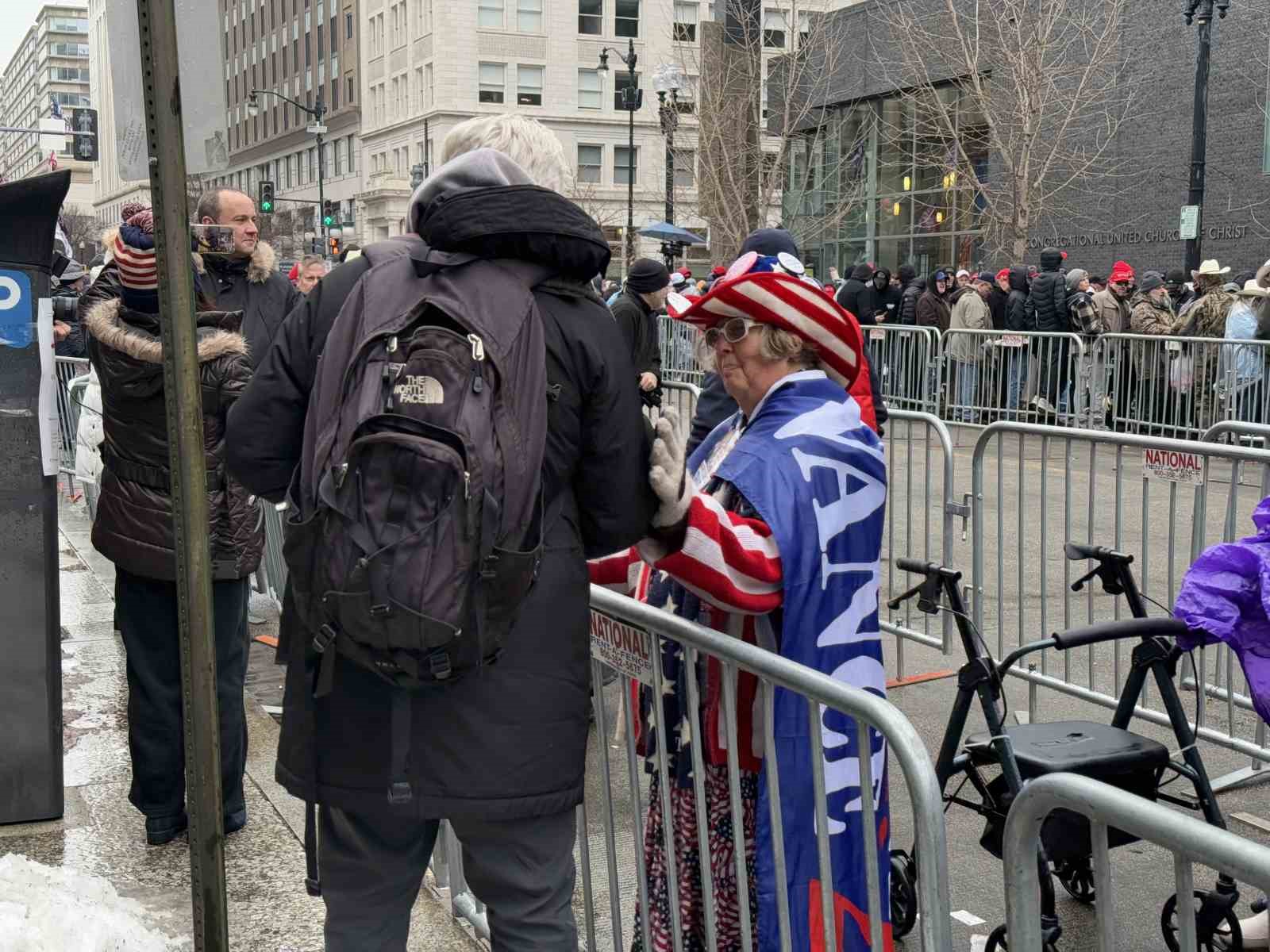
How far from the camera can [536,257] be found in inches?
96.3

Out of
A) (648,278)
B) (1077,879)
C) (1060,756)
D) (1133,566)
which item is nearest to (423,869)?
(1060,756)

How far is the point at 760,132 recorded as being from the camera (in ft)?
118

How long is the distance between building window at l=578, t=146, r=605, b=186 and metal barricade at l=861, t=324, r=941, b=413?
5926cm

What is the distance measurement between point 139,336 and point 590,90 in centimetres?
7447

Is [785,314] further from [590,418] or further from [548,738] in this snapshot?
[548,738]

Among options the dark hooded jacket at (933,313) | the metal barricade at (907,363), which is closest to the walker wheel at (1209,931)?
the metal barricade at (907,363)

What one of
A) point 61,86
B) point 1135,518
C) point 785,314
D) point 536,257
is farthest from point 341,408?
point 61,86

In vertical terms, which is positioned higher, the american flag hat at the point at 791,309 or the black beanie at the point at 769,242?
the black beanie at the point at 769,242

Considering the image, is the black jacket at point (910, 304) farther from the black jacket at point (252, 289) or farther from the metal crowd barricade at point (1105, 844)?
the metal crowd barricade at point (1105, 844)

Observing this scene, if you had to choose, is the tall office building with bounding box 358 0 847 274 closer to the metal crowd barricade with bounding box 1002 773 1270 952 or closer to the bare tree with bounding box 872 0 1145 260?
the bare tree with bounding box 872 0 1145 260

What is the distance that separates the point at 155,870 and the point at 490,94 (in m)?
74.7

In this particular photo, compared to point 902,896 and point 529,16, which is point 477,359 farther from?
point 529,16

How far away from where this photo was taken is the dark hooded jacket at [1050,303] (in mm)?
15969

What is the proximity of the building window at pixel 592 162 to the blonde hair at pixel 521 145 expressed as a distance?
74104 mm
